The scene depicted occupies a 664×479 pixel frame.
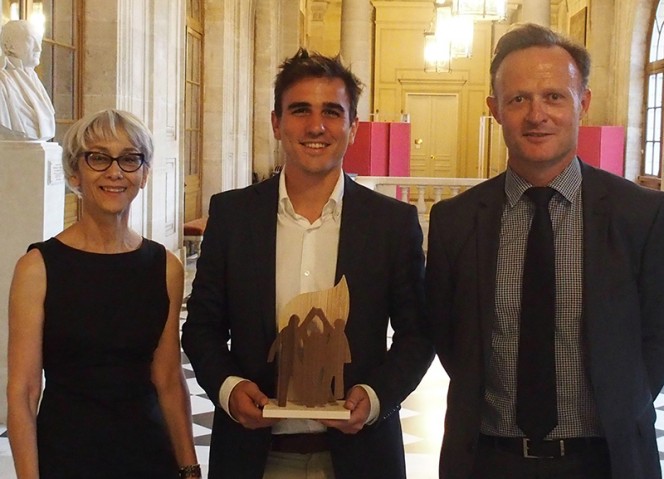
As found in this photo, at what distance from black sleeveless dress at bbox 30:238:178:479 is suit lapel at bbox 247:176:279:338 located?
27 centimetres

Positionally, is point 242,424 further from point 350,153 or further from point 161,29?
point 350,153

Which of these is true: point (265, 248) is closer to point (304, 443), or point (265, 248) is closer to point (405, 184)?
point (304, 443)

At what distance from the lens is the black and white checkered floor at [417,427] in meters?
4.98

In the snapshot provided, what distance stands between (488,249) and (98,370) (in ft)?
3.28

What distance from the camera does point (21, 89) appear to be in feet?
17.0

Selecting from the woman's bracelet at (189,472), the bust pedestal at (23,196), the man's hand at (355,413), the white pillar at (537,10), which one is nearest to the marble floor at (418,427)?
the bust pedestal at (23,196)

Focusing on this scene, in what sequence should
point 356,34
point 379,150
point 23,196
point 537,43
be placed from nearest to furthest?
point 537,43 < point 23,196 < point 379,150 < point 356,34

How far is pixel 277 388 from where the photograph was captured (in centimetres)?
223

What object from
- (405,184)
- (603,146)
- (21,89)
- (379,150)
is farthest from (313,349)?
(603,146)

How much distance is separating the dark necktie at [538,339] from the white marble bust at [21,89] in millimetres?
3659

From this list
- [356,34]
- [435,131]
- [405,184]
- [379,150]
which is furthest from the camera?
[435,131]

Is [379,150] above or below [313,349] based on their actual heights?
above

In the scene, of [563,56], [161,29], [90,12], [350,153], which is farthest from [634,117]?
[563,56]

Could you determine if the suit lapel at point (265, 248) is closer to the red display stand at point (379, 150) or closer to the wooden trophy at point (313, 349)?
the wooden trophy at point (313, 349)
